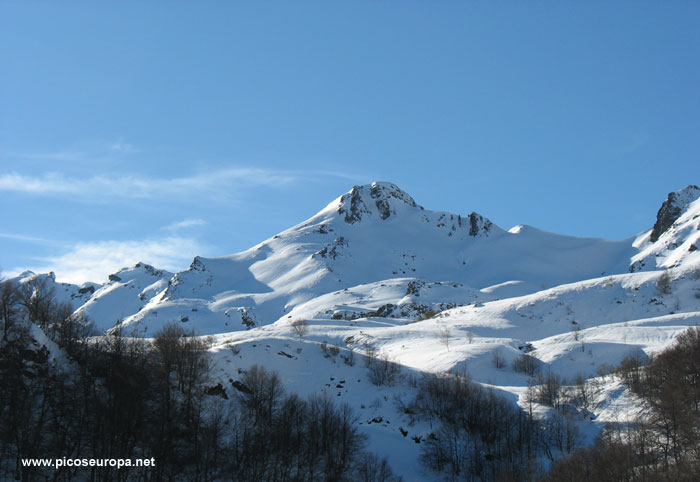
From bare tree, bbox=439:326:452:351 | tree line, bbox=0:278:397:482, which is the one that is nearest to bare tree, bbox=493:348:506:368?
bare tree, bbox=439:326:452:351

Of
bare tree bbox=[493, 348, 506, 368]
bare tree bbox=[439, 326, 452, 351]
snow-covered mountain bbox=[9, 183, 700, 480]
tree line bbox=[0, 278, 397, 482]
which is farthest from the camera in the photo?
bare tree bbox=[439, 326, 452, 351]

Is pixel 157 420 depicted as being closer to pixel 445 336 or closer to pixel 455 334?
pixel 445 336

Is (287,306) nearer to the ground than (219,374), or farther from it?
farther from it

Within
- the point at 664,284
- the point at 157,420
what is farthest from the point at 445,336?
the point at 157,420

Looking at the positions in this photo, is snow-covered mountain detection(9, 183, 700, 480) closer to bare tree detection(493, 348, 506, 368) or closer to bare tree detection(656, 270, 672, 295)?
bare tree detection(493, 348, 506, 368)

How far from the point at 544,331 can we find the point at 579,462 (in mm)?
60097

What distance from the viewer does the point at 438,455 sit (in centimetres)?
5547

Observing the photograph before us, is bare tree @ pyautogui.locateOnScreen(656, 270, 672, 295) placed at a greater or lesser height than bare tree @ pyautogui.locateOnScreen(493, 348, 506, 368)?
greater

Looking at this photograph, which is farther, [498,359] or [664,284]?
[664,284]

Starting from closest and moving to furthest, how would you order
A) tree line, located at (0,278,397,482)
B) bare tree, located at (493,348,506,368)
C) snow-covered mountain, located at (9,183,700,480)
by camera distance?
tree line, located at (0,278,397,482) → snow-covered mountain, located at (9,183,700,480) → bare tree, located at (493,348,506,368)

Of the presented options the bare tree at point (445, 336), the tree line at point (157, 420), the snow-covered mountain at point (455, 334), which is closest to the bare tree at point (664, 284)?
the snow-covered mountain at point (455, 334)

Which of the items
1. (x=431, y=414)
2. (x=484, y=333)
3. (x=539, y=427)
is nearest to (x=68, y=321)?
(x=431, y=414)

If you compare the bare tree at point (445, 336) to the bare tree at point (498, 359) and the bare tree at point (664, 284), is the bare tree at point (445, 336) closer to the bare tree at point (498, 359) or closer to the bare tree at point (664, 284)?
the bare tree at point (498, 359)

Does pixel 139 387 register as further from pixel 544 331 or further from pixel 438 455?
pixel 544 331
